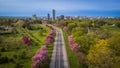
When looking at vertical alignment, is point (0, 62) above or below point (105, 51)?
below

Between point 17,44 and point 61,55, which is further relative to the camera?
point 17,44

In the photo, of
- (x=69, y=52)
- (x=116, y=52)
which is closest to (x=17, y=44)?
(x=69, y=52)

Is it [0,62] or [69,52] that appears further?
[69,52]

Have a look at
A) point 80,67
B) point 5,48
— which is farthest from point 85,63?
point 5,48

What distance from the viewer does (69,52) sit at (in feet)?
199

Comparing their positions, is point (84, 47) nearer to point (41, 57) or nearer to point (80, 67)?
point (80, 67)

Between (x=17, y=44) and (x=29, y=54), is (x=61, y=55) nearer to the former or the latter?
(x=29, y=54)

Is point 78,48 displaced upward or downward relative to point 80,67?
upward

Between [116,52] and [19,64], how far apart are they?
840 inches

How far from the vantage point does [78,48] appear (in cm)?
5394

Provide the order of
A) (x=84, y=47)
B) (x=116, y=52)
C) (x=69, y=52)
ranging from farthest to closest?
(x=69, y=52) < (x=84, y=47) < (x=116, y=52)

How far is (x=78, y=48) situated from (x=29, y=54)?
44.1 ft

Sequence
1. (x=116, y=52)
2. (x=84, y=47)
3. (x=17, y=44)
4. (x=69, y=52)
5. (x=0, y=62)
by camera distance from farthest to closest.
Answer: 1. (x=17, y=44)
2. (x=69, y=52)
3. (x=84, y=47)
4. (x=0, y=62)
5. (x=116, y=52)

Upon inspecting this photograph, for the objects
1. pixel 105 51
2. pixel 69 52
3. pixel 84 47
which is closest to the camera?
pixel 105 51
